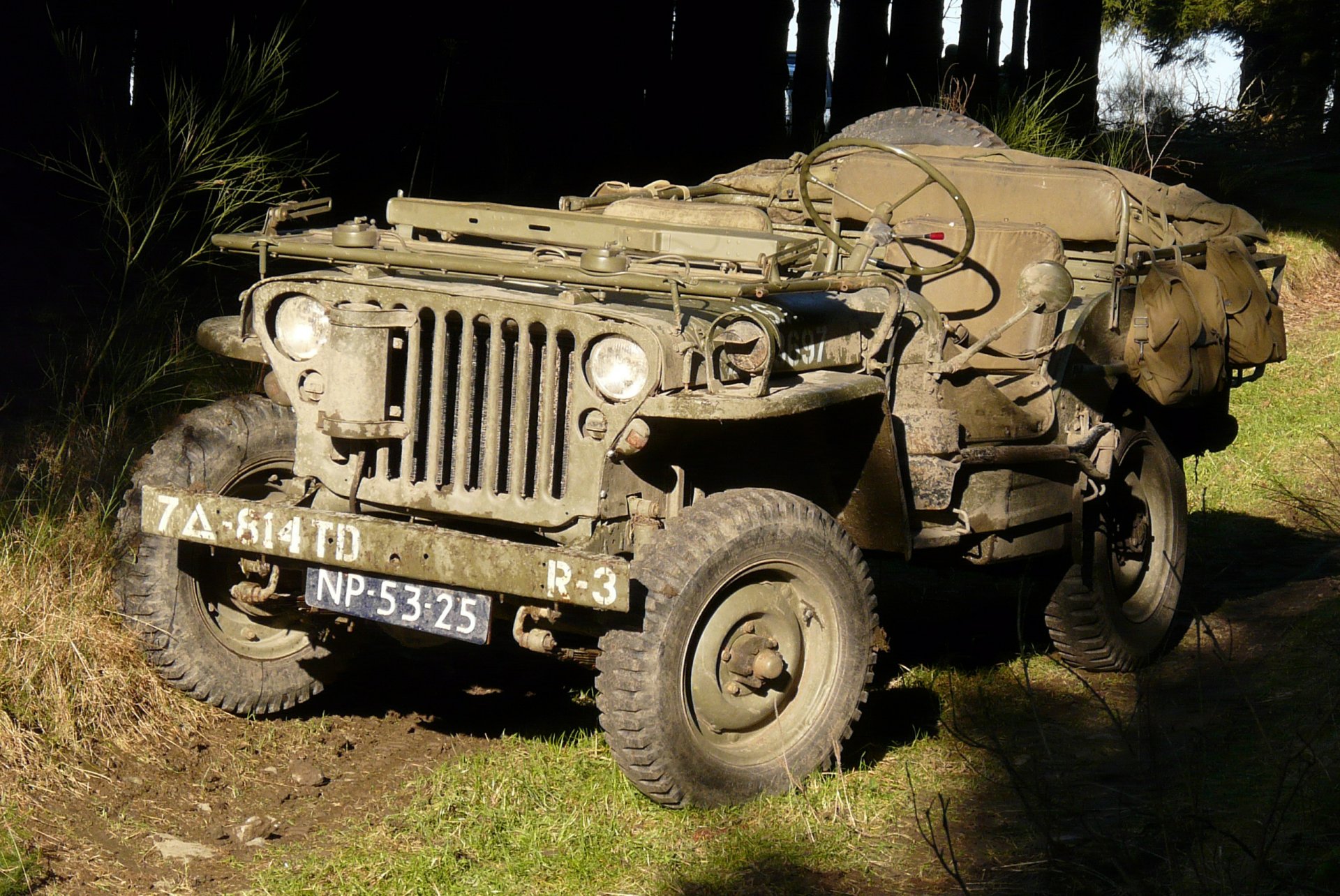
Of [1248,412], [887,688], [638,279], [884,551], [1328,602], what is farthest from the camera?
[1248,412]

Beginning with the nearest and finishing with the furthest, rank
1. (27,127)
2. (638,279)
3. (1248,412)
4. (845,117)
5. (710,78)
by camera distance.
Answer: (638,279)
(27,127)
(1248,412)
(710,78)
(845,117)

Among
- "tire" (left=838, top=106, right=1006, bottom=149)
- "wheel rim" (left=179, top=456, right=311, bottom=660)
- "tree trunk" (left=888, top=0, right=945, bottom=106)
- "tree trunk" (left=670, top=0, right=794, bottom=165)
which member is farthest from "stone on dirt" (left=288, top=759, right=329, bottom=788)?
"tree trunk" (left=888, top=0, right=945, bottom=106)

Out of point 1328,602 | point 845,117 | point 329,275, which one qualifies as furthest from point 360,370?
point 845,117

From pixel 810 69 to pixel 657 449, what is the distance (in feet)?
33.0

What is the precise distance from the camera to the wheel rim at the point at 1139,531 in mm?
6012

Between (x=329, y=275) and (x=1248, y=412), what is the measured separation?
26.9ft

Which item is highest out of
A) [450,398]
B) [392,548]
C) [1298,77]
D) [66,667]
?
[1298,77]

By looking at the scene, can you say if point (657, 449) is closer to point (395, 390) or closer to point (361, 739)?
point (395, 390)

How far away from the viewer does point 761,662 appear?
4.22 meters

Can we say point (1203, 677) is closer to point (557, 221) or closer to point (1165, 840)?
point (1165, 840)

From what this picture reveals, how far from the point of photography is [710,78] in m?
12.5

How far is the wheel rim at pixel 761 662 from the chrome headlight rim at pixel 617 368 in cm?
57

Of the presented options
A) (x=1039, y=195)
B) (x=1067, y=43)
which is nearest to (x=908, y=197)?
(x=1039, y=195)

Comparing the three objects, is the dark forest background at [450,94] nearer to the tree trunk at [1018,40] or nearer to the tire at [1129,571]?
the tree trunk at [1018,40]
